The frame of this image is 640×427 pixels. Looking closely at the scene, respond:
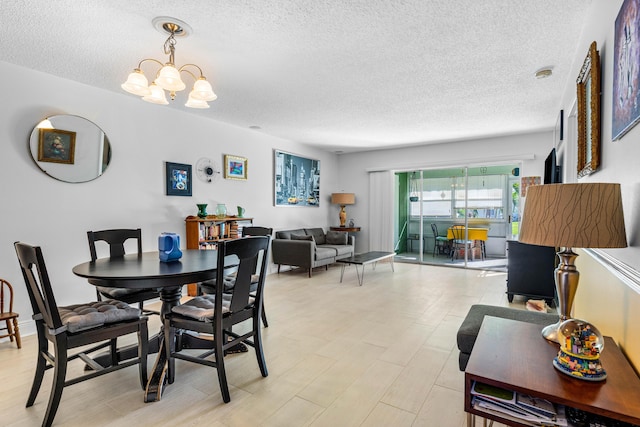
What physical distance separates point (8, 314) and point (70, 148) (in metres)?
1.62

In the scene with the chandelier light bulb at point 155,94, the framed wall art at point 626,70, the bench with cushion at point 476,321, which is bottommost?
the bench with cushion at point 476,321

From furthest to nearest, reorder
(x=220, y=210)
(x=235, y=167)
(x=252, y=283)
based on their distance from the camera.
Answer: (x=235, y=167) → (x=220, y=210) → (x=252, y=283)

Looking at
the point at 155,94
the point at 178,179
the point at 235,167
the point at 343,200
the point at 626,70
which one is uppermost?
the point at 155,94

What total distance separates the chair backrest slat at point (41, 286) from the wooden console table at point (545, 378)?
77.3 inches

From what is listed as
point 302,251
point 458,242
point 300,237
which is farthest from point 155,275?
point 458,242

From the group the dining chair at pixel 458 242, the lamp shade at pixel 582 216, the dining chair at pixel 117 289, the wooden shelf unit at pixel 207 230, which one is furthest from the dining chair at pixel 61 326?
the dining chair at pixel 458 242

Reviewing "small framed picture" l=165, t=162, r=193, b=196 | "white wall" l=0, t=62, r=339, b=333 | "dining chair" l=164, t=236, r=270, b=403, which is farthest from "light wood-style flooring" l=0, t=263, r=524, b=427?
"small framed picture" l=165, t=162, r=193, b=196

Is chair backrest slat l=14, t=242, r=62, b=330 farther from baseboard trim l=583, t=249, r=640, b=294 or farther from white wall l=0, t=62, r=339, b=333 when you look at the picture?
baseboard trim l=583, t=249, r=640, b=294

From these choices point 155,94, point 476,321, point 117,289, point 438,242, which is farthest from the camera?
point 438,242

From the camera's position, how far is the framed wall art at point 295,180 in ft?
19.4

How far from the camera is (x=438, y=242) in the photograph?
6.93m

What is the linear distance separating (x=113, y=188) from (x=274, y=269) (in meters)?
2.94

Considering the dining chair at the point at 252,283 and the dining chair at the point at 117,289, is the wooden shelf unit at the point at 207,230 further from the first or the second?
the dining chair at the point at 117,289

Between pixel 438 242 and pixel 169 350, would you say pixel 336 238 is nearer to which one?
pixel 438 242
